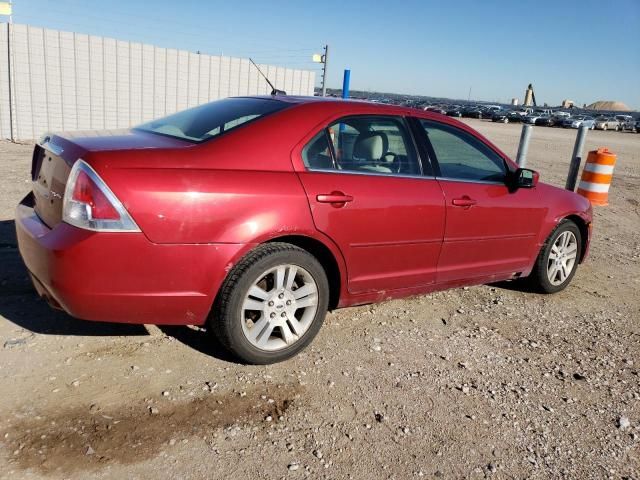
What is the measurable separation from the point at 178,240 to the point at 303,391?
3.61 feet

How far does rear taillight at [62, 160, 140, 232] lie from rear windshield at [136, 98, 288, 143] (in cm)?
70

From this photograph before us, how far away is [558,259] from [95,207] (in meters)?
4.02

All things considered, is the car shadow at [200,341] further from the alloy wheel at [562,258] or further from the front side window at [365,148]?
the alloy wheel at [562,258]

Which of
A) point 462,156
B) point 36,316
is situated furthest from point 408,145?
point 36,316

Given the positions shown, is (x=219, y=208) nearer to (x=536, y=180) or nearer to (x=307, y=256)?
(x=307, y=256)

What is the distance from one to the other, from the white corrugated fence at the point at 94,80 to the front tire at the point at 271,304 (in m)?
10.5

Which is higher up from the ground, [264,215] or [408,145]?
[408,145]

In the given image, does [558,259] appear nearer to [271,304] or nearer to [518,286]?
[518,286]

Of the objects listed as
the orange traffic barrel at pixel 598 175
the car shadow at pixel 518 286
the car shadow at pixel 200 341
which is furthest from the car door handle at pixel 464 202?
the orange traffic barrel at pixel 598 175

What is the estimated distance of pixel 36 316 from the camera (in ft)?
12.2

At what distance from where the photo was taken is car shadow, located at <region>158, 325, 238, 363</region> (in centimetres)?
344

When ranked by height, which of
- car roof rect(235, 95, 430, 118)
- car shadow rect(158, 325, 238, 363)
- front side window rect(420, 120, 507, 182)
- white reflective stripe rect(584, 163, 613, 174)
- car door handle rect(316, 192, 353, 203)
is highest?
car roof rect(235, 95, 430, 118)

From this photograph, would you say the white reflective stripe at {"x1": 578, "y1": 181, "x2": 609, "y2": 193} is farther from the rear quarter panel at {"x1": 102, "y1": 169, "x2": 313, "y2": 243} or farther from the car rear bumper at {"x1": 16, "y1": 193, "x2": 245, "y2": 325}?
the car rear bumper at {"x1": 16, "y1": 193, "x2": 245, "y2": 325}

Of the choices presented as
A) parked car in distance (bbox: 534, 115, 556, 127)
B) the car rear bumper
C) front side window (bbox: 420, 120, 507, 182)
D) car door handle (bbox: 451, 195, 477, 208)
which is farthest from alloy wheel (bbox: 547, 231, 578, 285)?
parked car in distance (bbox: 534, 115, 556, 127)
